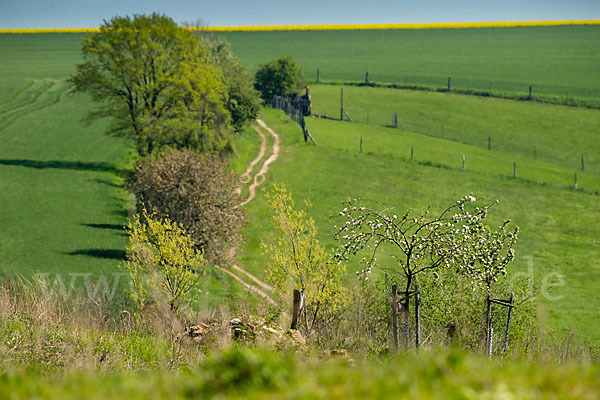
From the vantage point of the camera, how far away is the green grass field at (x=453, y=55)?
10875 cm

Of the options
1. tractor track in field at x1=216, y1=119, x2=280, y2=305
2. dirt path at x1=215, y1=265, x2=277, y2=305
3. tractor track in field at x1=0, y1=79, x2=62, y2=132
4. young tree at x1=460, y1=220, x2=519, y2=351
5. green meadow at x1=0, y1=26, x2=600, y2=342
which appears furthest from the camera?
tractor track in field at x1=0, y1=79, x2=62, y2=132

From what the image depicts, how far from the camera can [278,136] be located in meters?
68.9

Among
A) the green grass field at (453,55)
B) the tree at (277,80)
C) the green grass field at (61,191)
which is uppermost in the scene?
the green grass field at (453,55)

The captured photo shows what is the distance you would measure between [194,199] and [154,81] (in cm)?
2670

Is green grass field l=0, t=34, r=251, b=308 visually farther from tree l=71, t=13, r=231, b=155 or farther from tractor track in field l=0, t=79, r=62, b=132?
tree l=71, t=13, r=231, b=155

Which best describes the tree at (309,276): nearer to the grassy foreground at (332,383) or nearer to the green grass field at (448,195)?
the grassy foreground at (332,383)

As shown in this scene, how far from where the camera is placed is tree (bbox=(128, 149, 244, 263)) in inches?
1296

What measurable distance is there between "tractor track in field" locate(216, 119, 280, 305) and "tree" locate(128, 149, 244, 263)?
1.21 meters

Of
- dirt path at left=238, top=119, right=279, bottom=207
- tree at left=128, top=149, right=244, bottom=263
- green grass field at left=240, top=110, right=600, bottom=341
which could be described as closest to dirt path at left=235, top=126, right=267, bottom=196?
dirt path at left=238, top=119, right=279, bottom=207

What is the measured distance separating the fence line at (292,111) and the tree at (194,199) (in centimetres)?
3160

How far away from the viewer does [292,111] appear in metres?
82.0

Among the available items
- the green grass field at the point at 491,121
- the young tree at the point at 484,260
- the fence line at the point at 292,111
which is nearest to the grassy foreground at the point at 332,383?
the young tree at the point at 484,260

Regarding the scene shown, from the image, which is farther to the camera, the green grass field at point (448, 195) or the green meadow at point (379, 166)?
the green grass field at point (448, 195)

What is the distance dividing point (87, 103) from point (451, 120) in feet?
160
